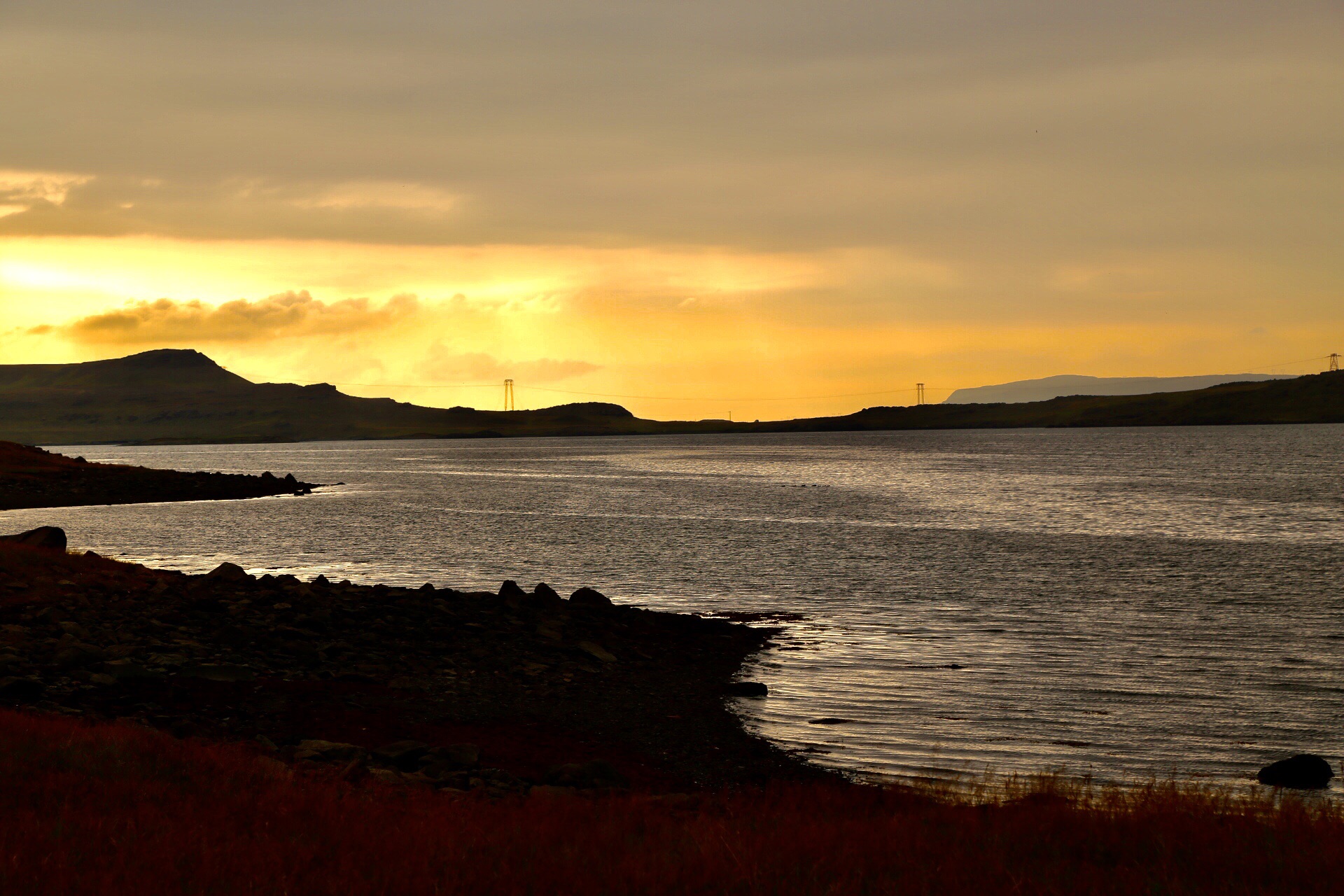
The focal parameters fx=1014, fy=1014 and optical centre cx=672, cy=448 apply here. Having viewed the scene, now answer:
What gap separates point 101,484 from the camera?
10000 cm

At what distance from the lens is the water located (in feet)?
68.1

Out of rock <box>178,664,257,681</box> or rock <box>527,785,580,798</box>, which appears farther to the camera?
rock <box>178,664,257,681</box>

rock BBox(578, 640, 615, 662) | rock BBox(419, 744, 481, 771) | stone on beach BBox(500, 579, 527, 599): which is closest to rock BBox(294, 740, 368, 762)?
rock BBox(419, 744, 481, 771)

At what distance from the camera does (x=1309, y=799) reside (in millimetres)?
15547

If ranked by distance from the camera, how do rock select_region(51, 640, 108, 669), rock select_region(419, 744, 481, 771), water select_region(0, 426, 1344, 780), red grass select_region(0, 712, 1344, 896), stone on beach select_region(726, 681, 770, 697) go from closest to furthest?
1. red grass select_region(0, 712, 1344, 896)
2. rock select_region(419, 744, 481, 771)
3. rock select_region(51, 640, 108, 669)
4. water select_region(0, 426, 1344, 780)
5. stone on beach select_region(726, 681, 770, 697)

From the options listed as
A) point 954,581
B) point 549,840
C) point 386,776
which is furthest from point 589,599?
point 549,840

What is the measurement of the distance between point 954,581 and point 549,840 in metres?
36.4

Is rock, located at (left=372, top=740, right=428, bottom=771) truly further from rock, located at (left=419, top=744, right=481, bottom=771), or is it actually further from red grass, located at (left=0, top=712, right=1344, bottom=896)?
red grass, located at (left=0, top=712, right=1344, bottom=896)

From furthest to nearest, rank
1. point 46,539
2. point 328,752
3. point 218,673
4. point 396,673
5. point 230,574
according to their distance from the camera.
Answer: point 46,539
point 230,574
point 396,673
point 218,673
point 328,752

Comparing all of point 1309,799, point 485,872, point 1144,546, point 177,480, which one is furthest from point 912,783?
point 177,480

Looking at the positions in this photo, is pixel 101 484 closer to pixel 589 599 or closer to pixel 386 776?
pixel 589 599

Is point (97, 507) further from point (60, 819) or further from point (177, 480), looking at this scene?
point (60, 819)

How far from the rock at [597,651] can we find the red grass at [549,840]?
14376mm

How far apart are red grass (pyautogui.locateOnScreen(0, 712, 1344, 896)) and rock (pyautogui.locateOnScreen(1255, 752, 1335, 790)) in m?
4.76
